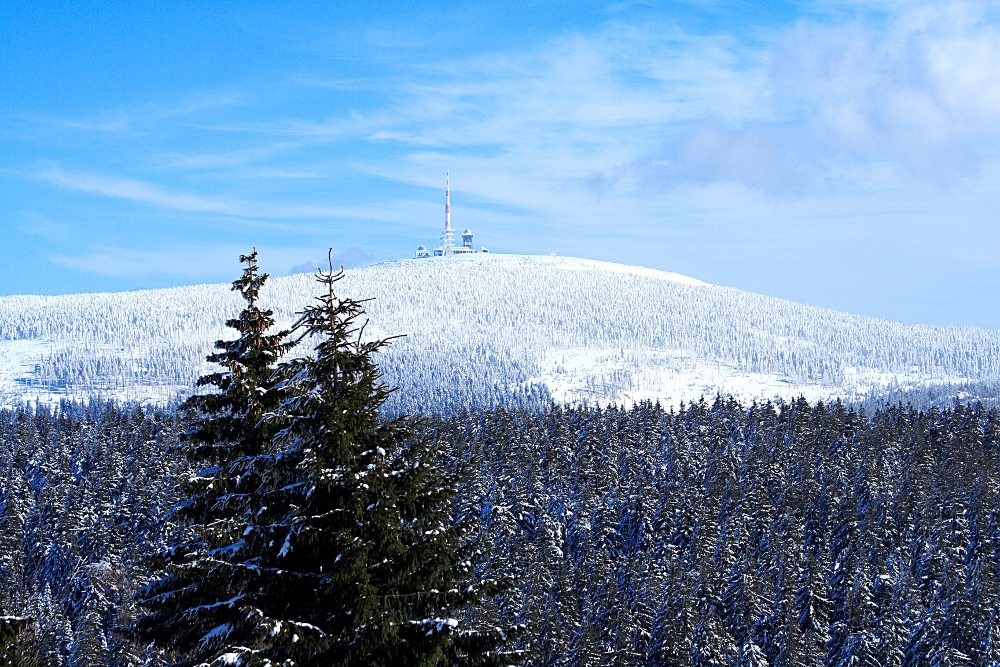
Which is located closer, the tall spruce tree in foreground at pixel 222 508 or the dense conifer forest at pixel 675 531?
the tall spruce tree in foreground at pixel 222 508

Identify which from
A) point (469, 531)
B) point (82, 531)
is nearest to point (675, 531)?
point (82, 531)

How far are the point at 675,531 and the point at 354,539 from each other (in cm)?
8478

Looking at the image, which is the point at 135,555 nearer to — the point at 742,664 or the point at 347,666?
the point at 742,664

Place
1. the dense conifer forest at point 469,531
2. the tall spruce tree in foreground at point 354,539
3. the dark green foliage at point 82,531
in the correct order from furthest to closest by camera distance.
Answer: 1. the dark green foliage at point 82,531
2. the dense conifer forest at point 469,531
3. the tall spruce tree in foreground at point 354,539

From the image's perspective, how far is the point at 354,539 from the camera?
12.0 metres

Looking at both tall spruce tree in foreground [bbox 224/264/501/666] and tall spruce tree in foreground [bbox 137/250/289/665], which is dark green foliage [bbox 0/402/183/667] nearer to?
tall spruce tree in foreground [bbox 137/250/289/665]

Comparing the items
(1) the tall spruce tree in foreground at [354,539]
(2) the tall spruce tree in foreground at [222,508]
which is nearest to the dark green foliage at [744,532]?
(2) the tall spruce tree in foreground at [222,508]

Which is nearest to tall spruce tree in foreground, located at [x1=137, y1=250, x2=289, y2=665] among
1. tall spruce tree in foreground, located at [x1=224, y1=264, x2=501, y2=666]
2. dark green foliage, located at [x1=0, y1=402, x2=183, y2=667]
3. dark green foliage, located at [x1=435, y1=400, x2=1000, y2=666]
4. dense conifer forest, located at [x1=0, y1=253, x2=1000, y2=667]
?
dense conifer forest, located at [x1=0, y1=253, x2=1000, y2=667]

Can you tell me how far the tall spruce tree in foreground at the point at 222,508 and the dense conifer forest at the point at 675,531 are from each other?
1074 inches

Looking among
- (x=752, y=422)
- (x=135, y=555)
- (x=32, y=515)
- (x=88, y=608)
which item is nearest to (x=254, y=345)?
(x=88, y=608)

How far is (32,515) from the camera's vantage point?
346 ft

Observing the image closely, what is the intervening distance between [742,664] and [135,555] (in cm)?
5761

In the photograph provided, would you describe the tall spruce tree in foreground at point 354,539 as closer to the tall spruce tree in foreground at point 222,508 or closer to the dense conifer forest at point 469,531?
the dense conifer forest at point 469,531

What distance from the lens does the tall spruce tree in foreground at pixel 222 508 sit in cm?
1286
